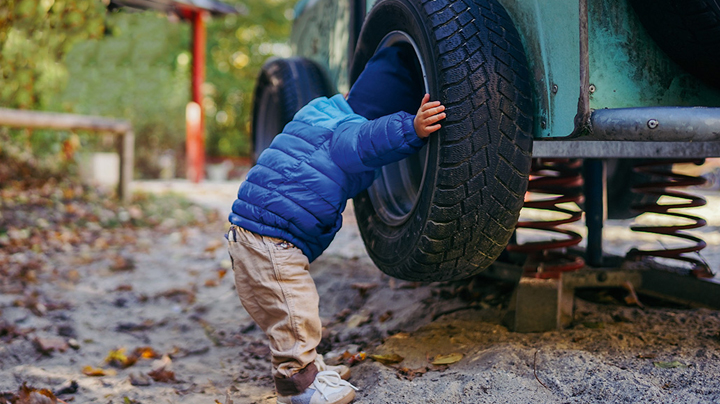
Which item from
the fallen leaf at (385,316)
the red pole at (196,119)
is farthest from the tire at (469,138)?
the red pole at (196,119)

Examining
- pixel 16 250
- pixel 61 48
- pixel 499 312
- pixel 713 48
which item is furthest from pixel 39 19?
pixel 713 48

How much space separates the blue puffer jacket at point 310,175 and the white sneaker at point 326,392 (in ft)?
1.48

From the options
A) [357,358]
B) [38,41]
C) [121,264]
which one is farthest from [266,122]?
[38,41]

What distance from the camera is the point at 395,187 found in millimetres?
2500

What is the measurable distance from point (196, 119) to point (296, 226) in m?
8.84

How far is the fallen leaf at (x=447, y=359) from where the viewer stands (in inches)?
86.0

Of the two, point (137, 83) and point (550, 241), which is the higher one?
point (137, 83)

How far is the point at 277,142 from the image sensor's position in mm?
2148

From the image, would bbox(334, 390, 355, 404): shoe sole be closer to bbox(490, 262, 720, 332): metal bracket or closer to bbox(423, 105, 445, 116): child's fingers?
bbox(490, 262, 720, 332): metal bracket

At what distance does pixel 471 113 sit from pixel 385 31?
0.67 meters

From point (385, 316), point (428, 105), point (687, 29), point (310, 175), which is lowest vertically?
point (385, 316)

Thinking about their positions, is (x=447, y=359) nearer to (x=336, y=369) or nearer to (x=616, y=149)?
(x=336, y=369)

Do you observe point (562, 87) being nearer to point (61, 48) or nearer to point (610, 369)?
point (610, 369)

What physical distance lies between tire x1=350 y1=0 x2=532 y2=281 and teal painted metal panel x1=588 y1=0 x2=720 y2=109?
223 millimetres
